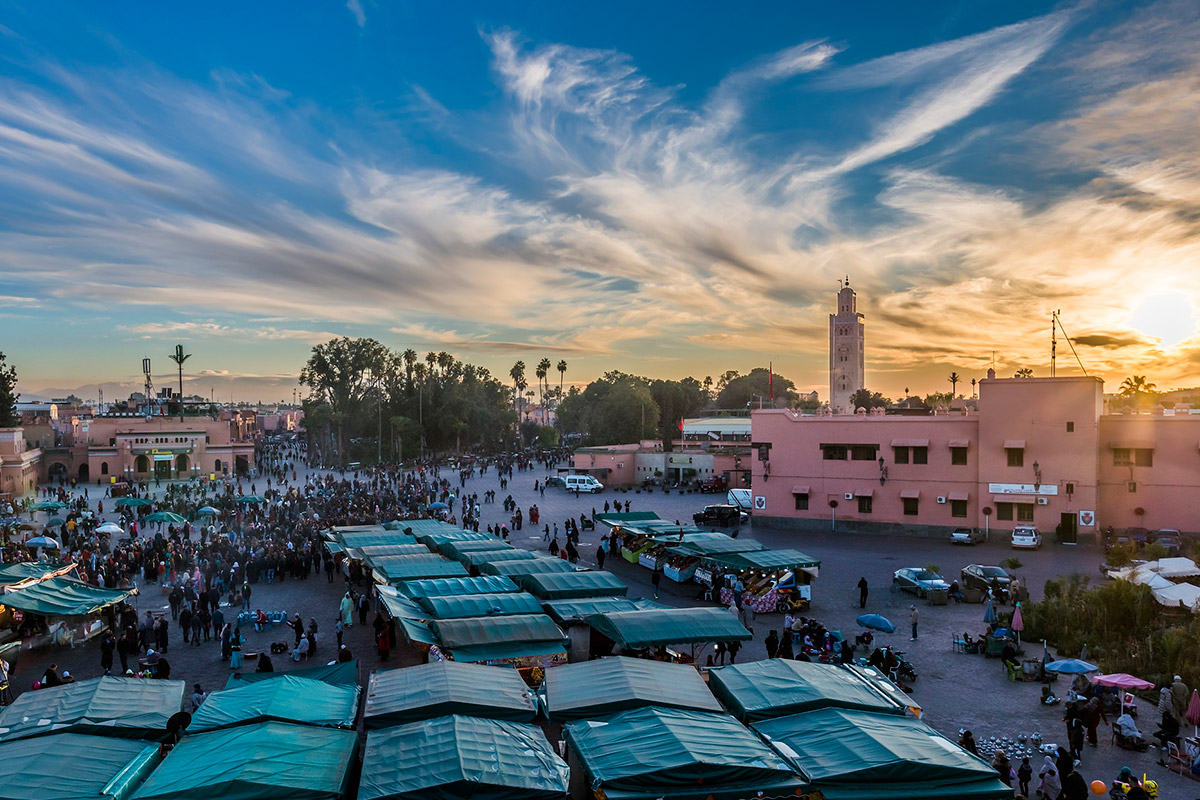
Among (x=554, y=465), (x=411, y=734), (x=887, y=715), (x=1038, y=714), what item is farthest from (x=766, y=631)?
(x=554, y=465)

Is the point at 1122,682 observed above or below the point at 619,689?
below

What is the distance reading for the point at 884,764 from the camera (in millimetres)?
8664

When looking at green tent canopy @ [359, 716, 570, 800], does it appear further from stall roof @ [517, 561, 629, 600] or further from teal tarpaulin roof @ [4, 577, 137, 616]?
teal tarpaulin roof @ [4, 577, 137, 616]

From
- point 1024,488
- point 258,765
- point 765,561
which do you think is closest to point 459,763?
point 258,765

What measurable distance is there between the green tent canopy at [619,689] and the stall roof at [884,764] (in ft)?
4.64

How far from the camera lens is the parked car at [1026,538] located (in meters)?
30.0

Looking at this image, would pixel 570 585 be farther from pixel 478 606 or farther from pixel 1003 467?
pixel 1003 467

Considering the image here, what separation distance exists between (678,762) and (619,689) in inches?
88.9

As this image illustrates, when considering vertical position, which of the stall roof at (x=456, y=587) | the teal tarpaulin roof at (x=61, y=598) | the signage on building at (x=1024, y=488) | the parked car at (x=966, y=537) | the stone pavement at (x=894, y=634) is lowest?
the stone pavement at (x=894, y=634)

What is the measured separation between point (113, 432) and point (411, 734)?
223 ft

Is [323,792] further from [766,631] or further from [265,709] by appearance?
[766,631]

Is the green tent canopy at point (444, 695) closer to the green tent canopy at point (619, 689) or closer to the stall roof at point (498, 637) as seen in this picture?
the green tent canopy at point (619, 689)

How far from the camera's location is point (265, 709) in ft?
32.9

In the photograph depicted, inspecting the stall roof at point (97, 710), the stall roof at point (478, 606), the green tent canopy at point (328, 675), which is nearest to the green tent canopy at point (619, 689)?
the green tent canopy at point (328, 675)
